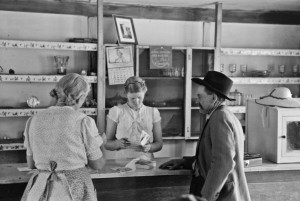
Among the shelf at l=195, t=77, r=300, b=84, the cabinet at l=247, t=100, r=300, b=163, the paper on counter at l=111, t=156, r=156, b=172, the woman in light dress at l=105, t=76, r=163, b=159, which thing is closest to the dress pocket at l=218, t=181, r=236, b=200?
the paper on counter at l=111, t=156, r=156, b=172

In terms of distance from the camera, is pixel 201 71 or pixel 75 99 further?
pixel 201 71

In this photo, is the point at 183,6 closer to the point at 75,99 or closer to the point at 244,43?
the point at 244,43

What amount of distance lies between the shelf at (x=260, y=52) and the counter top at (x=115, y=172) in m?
2.87

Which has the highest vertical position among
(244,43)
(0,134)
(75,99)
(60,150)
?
(244,43)

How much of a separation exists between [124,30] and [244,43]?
2061 mm

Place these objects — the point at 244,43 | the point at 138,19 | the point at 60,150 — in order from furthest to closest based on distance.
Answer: the point at 244,43
the point at 138,19
the point at 60,150

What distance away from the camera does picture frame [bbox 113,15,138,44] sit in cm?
591

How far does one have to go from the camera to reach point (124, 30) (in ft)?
19.7

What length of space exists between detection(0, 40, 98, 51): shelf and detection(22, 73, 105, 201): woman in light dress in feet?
9.96

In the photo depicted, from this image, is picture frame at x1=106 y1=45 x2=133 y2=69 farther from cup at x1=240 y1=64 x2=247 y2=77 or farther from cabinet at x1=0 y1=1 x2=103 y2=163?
cup at x1=240 y1=64 x2=247 y2=77

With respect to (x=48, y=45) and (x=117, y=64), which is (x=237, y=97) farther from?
(x=48, y=45)

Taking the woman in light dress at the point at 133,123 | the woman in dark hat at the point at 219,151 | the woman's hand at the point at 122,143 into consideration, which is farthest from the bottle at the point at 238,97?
the woman in dark hat at the point at 219,151

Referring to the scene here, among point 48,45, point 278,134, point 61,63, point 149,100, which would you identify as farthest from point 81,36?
point 278,134

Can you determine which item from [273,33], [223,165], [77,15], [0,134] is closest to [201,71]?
[273,33]
